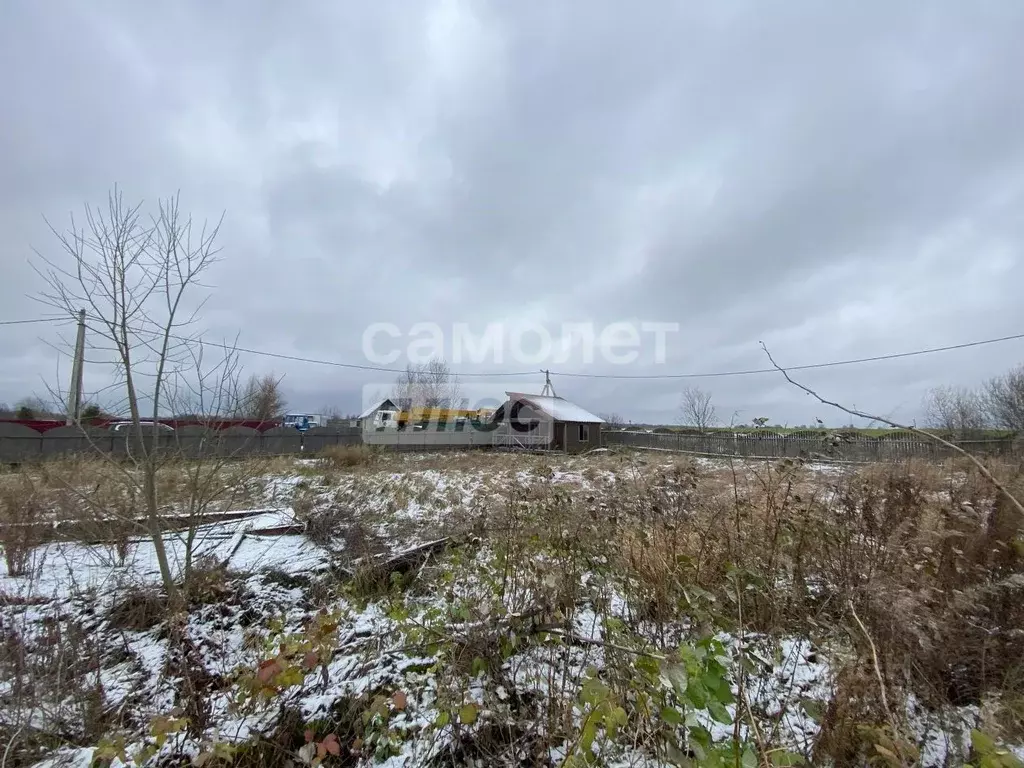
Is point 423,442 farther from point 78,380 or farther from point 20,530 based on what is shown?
point 78,380

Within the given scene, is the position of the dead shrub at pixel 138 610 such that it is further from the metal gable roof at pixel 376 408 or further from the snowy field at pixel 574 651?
the metal gable roof at pixel 376 408

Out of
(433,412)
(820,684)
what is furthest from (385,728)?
(433,412)

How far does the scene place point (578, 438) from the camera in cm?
2505

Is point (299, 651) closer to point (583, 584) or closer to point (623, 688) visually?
point (623, 688)

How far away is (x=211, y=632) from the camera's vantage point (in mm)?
3188

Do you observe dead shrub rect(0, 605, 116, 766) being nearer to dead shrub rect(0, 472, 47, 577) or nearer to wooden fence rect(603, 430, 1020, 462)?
dead shrub rect(0, 472, 47, 577)

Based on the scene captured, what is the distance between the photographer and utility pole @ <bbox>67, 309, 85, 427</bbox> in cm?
353

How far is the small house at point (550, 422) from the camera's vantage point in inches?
933

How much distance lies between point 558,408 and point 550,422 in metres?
1.89

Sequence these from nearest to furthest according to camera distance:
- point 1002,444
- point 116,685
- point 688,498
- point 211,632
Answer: point 116,685 < point 211,632 < point 688,498 < point 1002,444

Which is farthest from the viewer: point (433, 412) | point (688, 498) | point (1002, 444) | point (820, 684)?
point (433, 412)

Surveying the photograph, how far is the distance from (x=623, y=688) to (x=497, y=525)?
2382 millimetres

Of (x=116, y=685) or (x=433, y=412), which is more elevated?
(x=433, y=412)

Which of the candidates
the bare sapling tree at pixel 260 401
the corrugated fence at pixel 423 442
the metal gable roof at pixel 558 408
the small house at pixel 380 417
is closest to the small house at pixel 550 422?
the metal gable roof at pixel 558 408
